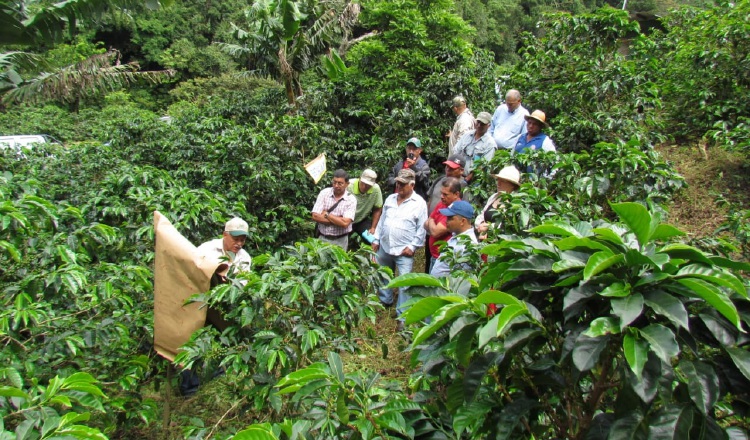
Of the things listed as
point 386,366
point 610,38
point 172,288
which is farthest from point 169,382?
point 610,38

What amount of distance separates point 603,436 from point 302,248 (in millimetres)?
1833

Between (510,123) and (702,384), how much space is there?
5.14 meters

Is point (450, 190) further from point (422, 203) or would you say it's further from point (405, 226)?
point (405, 226)

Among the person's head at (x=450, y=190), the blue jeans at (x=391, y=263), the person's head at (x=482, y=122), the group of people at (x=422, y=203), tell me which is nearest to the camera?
the group of people at (x=422, y=203)

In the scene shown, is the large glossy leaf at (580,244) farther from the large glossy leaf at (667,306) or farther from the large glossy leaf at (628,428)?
the large glossy leaf at (628,428)

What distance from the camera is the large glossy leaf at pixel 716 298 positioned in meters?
1.16

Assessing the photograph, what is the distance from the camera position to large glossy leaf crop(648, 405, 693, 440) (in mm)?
1188

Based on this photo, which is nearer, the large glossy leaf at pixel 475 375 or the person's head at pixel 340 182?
the large glossy leaf at pixel 475 375

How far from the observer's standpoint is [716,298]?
1160 millimetres

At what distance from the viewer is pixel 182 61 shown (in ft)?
85.9

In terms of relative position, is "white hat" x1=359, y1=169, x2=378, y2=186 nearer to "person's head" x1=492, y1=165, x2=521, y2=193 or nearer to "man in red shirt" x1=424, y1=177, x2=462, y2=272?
"man in red shirt" x1=424, y1=177, x2=462, y2=272

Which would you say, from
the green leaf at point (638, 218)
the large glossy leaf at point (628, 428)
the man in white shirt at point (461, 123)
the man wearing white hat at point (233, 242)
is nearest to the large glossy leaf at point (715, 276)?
the green leaf at point (638, 218)

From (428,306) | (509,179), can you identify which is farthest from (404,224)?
(428,306)

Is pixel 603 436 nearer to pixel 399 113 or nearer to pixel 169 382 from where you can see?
pixel 169 382
